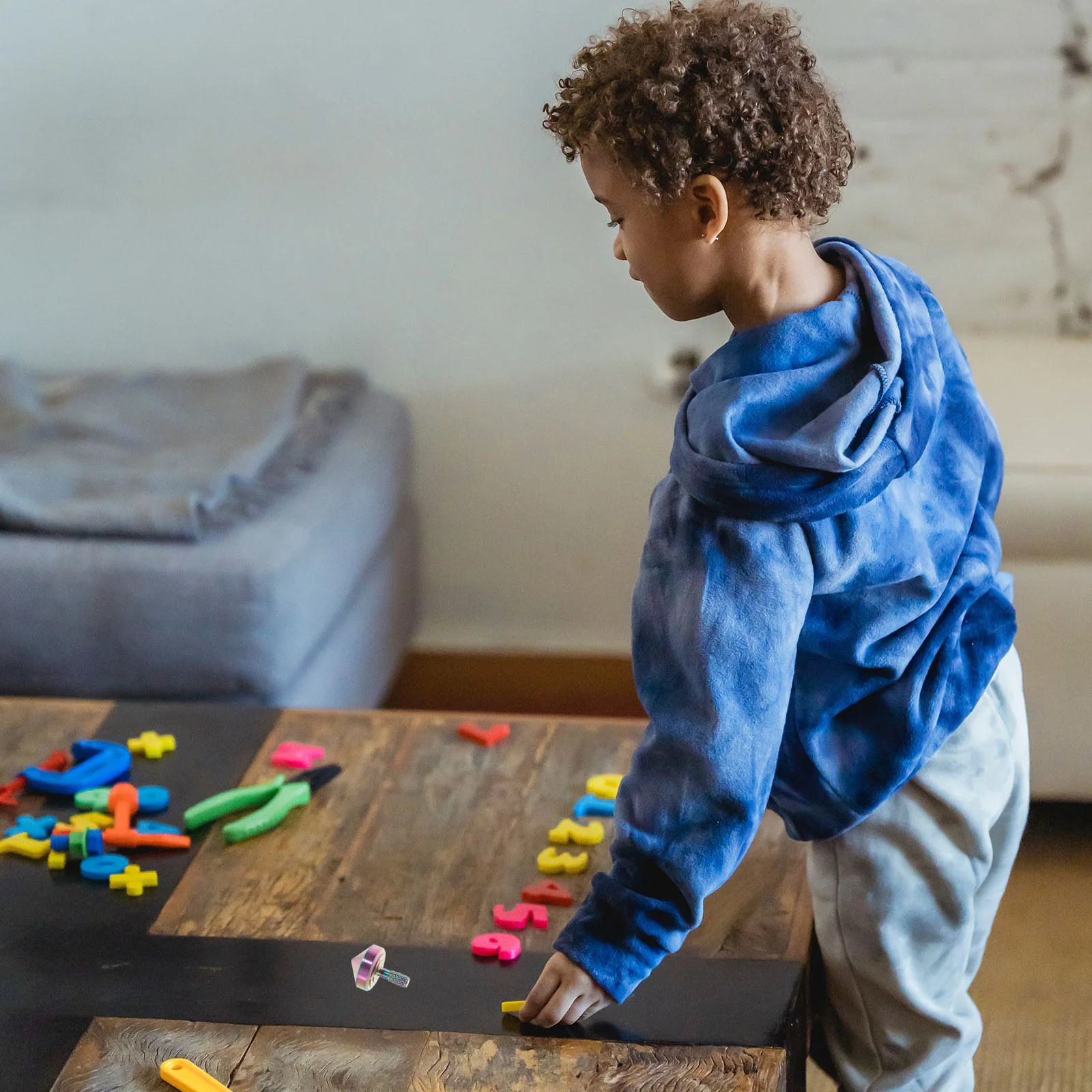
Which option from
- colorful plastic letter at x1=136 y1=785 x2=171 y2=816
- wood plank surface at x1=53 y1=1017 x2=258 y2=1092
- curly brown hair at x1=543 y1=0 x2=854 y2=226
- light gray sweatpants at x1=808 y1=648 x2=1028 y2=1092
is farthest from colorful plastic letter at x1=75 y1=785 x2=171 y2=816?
curly brown hair at x1=543 y1=0 x2=854 y2=226

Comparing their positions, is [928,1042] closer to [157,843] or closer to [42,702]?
[157,843]

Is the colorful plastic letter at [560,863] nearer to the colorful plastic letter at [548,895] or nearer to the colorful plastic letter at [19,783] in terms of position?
the colorful plastic letter at [548,895]

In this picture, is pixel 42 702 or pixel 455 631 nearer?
pixel 42 702

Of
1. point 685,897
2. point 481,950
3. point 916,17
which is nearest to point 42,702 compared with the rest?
point 481,950

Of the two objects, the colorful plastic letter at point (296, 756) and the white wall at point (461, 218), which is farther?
the white wall at point (461, 218)

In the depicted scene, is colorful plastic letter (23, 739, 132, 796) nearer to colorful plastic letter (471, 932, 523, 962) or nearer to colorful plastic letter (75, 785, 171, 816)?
colorful plastic letter (75, 785, 171, 816)

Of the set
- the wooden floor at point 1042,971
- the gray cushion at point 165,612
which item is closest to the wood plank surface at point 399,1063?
the wooden floor at point 1042,971

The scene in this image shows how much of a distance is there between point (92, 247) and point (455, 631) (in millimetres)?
863

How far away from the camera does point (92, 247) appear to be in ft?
7.21

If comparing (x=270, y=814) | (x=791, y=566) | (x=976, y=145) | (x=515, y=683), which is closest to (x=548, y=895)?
(x=270, y=814)

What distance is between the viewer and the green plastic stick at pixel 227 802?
1.15 meters

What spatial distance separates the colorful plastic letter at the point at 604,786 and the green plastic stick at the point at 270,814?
25 centimetres

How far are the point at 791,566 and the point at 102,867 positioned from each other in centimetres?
62

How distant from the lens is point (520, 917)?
39.7 inches
